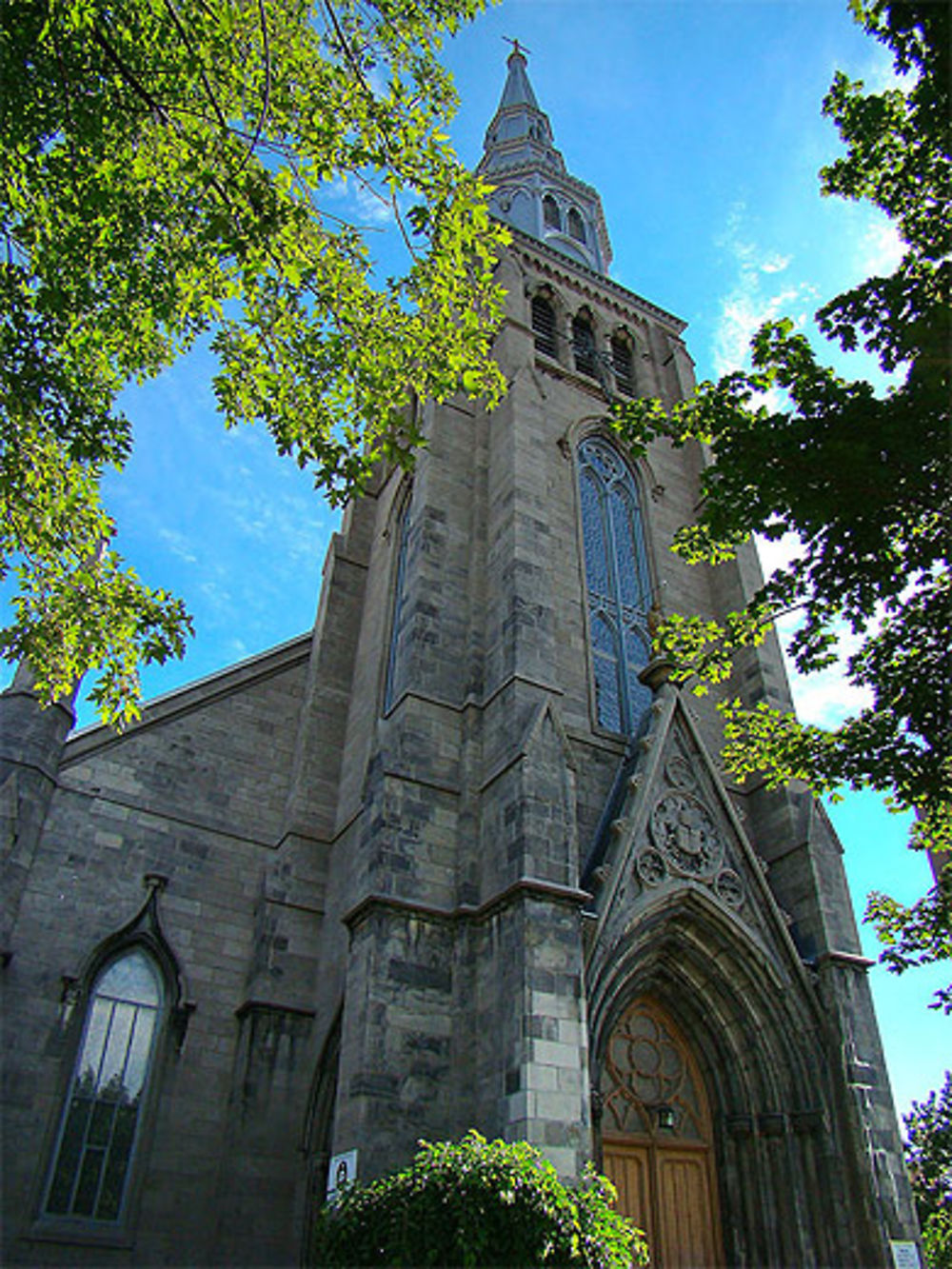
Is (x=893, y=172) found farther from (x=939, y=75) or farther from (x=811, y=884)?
(x=811, y=884)

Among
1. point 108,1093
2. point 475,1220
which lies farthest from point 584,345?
point 475,1220

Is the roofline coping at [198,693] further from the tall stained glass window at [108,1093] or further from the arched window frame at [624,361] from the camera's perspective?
the arched window frame at [624,361]

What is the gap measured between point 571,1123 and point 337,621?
12047 millimetres

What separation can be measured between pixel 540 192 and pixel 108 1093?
1177 inches

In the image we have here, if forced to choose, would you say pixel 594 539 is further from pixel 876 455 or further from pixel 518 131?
pixel 518 131

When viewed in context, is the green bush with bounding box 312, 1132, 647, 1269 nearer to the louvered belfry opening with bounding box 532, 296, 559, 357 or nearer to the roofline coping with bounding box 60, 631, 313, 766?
the roofline coping with bounding box 60, 631, 313, 766


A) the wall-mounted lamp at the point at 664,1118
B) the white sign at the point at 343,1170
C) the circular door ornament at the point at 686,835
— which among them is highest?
the circular door ornament at the point at 686,835

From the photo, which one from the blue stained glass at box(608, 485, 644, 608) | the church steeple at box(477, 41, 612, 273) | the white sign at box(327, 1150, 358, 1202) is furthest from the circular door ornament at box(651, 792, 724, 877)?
the church steeple at box(477, 41, 612, 273)

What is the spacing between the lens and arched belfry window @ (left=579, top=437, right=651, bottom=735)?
1514 centimetres

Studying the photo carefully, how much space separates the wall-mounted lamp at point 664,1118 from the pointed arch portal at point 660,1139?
1 centimetres

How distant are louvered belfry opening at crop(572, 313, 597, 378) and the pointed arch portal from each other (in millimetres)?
15129

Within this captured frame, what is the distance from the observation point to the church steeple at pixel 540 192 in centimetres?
3036

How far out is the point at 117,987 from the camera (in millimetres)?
13023

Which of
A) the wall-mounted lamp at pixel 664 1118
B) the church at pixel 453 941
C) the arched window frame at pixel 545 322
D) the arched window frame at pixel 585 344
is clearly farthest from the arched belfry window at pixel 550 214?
the wall-mounted lamp at pixel 664 1118
